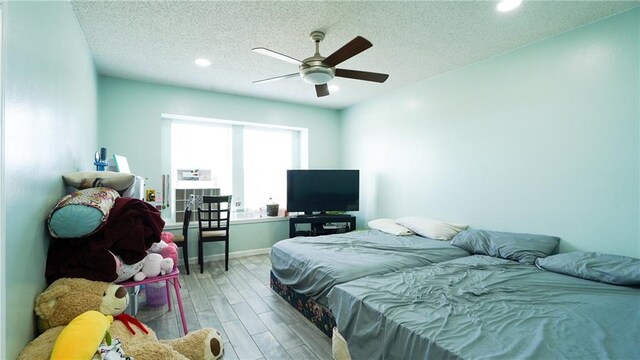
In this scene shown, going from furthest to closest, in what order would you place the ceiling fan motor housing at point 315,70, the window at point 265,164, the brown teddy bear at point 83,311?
the window at point 265,164, the ceiling fan motor housing at point 315,70, the brown teddy bear at point 83,311

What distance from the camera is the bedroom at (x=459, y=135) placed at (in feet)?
3.84

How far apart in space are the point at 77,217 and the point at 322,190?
3.36 meters

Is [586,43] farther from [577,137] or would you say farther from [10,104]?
[10,104]

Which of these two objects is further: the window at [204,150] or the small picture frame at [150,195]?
the window at [204,150]

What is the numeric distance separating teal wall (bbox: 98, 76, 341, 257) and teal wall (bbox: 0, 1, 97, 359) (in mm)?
1819

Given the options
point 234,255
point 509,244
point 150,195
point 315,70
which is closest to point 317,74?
point 315,70

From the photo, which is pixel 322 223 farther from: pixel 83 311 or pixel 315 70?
pixel 83 311

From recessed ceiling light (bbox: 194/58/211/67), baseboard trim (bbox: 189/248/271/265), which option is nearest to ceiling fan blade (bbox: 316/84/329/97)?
recessed ceiling light (bbox: 194/58/211/67)

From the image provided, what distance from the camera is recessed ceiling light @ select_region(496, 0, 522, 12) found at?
2.05m

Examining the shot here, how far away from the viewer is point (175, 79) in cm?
365

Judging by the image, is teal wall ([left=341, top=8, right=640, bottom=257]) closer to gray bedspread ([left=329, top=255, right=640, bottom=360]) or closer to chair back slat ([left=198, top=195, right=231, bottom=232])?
gray bedspread ([left=329, top=255, right=640, bottom=360])

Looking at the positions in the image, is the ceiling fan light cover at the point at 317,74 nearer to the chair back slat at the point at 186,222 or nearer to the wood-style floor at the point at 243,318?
the wood-style floor at the point at 243,318

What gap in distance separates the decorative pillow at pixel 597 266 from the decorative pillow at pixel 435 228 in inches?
37.7

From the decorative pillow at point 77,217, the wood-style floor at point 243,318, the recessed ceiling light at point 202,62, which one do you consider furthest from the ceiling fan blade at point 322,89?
the wood-style floor at point 243,318
